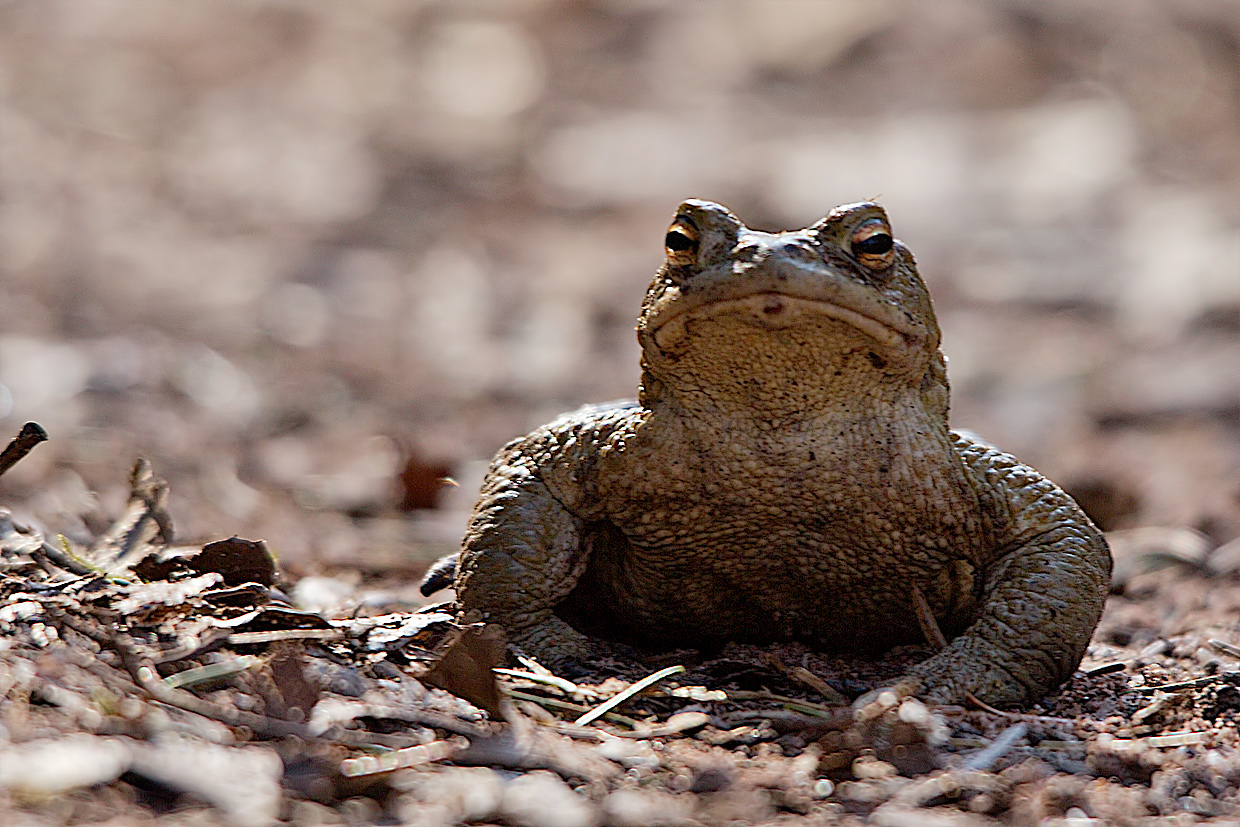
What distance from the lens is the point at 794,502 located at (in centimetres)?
357

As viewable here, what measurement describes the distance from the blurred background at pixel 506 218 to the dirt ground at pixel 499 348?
0.14ft

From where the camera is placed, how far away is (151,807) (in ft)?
7.68

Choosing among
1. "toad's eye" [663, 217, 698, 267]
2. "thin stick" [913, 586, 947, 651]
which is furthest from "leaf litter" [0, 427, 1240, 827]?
"toad's eye" [663, 217, 698, 267]

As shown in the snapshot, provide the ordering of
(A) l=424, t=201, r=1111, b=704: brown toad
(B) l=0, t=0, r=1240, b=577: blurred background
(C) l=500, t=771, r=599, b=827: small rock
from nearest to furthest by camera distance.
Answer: (C) l=500, t=771, r=599, b=827: small rock → (A) l=424, t=201, r=1111, b=704: brown toad → (B) l=0, t=0, r=1240, b=577: blurred background

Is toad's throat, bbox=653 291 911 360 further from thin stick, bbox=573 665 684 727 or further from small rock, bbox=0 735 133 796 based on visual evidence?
small rock, bbox=0 735 133 796

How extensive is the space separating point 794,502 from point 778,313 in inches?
22.0

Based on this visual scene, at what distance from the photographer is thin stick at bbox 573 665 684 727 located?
122 inches

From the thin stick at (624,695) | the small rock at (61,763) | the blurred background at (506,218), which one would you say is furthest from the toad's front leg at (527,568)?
the blurred background at (506,218)

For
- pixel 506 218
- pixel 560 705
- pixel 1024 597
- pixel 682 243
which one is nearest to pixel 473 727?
pixel 560 705

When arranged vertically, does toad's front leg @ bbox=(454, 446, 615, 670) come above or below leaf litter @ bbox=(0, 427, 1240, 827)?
above

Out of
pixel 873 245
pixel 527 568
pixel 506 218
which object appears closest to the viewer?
pixel 873 245

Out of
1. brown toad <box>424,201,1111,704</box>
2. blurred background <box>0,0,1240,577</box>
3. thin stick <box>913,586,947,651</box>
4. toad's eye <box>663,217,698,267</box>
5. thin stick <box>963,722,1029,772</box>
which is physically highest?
blurred background <box>0,0,1240,577</box>

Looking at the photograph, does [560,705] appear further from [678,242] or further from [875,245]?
[875,245]

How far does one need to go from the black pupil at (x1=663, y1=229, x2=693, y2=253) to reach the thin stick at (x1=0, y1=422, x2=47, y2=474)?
1.58 meters
